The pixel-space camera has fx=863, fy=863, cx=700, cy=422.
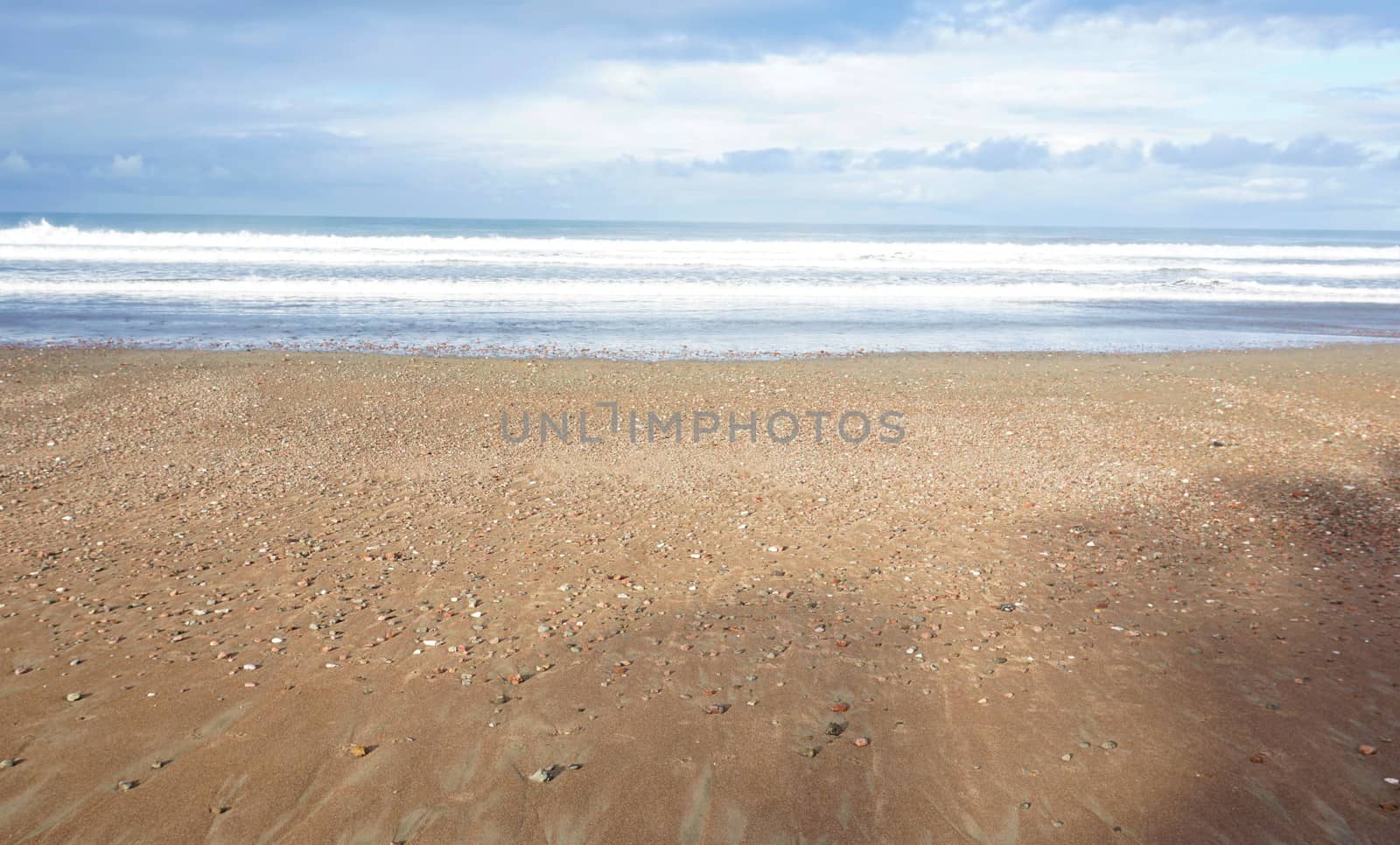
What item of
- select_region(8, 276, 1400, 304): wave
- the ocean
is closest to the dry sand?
the ocean

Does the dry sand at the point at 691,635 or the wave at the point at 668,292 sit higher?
the wave at the point at 668,292

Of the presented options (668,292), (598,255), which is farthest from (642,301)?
(598,255)

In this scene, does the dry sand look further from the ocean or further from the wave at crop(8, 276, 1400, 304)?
the wave at crop(8, 276, 1400, 304)

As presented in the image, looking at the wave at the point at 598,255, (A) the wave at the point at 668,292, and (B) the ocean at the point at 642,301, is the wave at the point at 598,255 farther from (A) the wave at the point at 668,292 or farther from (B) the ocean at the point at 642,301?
(A) the wave at the point at 668,292

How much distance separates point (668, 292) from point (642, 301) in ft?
8.27

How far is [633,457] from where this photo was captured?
851 cm

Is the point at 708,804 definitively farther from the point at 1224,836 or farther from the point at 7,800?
the point at 7,800

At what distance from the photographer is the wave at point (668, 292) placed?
22.1 meters

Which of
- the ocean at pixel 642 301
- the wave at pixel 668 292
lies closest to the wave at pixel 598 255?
the ocean at pixel 642 301

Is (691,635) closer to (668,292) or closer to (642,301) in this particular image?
(642,301)

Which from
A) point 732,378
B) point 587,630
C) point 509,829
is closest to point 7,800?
point 509,829

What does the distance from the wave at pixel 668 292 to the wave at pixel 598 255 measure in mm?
6773

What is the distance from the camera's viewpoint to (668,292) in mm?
25078

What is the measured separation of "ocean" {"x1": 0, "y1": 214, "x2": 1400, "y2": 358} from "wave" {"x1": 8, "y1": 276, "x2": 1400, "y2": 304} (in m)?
0.10
